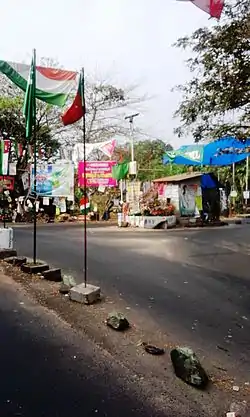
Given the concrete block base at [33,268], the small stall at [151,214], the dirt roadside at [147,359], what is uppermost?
the small stall at [151,214]

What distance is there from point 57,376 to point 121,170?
1761cm

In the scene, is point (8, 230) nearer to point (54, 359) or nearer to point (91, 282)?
point (91, 282)

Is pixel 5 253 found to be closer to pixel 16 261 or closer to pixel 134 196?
pixel 16 261

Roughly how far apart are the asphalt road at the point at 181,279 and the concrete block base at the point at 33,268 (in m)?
0.67

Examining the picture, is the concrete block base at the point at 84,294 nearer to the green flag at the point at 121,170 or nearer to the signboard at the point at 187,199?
the green flag at the point at 121,170

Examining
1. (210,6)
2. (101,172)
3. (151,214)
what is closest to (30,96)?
(210,6)

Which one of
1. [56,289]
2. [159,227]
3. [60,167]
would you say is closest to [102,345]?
[56,289]

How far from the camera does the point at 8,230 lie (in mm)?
9078

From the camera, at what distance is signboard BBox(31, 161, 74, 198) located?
22641 millimetres

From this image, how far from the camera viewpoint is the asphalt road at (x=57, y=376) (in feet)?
9.91

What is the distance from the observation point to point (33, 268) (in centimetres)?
749

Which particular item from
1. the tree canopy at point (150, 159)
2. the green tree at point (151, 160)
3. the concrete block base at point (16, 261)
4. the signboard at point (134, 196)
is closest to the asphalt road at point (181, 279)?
the concrete block base at point (16, 261)

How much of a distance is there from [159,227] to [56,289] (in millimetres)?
12705

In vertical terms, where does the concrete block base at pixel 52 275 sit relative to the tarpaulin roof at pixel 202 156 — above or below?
below
